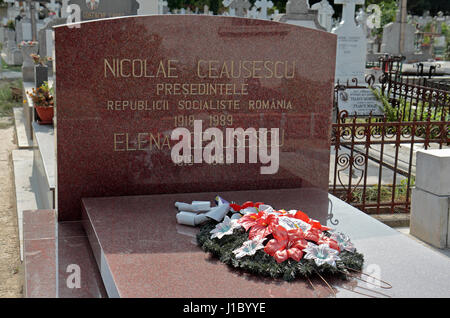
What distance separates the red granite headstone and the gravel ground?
694 millimetres

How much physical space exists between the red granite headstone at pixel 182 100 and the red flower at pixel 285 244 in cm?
144

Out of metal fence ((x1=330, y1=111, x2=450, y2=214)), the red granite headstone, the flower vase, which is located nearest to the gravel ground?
the red granite headstone

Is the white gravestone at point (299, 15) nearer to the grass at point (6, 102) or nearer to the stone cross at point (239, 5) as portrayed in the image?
the grass at point (6, 102)

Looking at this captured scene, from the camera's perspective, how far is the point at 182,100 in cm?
397

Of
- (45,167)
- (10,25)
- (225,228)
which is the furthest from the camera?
(10,25)

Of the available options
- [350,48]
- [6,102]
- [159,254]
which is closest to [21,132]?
[6,102]

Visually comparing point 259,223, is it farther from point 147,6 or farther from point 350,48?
point 350,48

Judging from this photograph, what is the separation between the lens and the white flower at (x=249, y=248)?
2750 millimetres

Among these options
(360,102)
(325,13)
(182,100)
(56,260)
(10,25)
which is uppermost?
(10,25)

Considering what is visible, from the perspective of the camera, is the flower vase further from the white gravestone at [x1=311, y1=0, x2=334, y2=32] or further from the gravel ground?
Result: the white gravestone at [x1=311, y1=0, x2=334, y2=32]

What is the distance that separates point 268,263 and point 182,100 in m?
1.67

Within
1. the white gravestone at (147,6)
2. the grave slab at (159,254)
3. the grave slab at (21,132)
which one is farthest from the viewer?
the white gravestone at (147,6)

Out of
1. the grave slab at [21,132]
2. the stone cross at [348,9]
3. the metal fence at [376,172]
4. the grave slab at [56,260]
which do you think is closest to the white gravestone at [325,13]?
the stone cross at [348,9]

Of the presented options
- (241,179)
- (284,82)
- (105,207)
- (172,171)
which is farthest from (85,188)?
(284,82)
